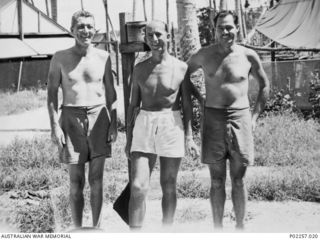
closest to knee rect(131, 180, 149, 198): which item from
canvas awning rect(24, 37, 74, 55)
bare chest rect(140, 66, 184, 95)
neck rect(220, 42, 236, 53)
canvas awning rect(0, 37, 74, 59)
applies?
bare chest rect(140, 66, 184, 95)

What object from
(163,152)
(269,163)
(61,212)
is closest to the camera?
(163,152)

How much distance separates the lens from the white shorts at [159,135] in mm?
3539

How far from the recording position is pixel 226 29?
356 cm

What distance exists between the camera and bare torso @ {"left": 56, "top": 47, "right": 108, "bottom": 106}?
11.9 feet

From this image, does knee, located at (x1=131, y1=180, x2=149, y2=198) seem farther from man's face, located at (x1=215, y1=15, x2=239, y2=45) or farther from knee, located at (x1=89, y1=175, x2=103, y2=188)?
man's face, located at (x1=215, y1=15, x2=239, y2=45)

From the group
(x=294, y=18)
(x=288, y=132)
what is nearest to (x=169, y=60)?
(x=288, y=132)

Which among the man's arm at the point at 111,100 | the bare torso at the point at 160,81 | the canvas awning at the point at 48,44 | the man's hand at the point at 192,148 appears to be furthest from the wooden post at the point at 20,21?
the man's hand at the point at 192,148

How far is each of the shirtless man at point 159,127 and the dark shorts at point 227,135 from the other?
0.15 meters

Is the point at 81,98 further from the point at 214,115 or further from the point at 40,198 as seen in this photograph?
the point at 40,198

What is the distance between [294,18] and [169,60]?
19.2 feet

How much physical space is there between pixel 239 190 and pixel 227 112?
588 millimetres

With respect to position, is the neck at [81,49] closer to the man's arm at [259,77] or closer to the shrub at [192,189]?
the man's arm at [259,77]

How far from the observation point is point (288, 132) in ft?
23.4

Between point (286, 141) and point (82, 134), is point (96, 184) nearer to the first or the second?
point (82, 134)
